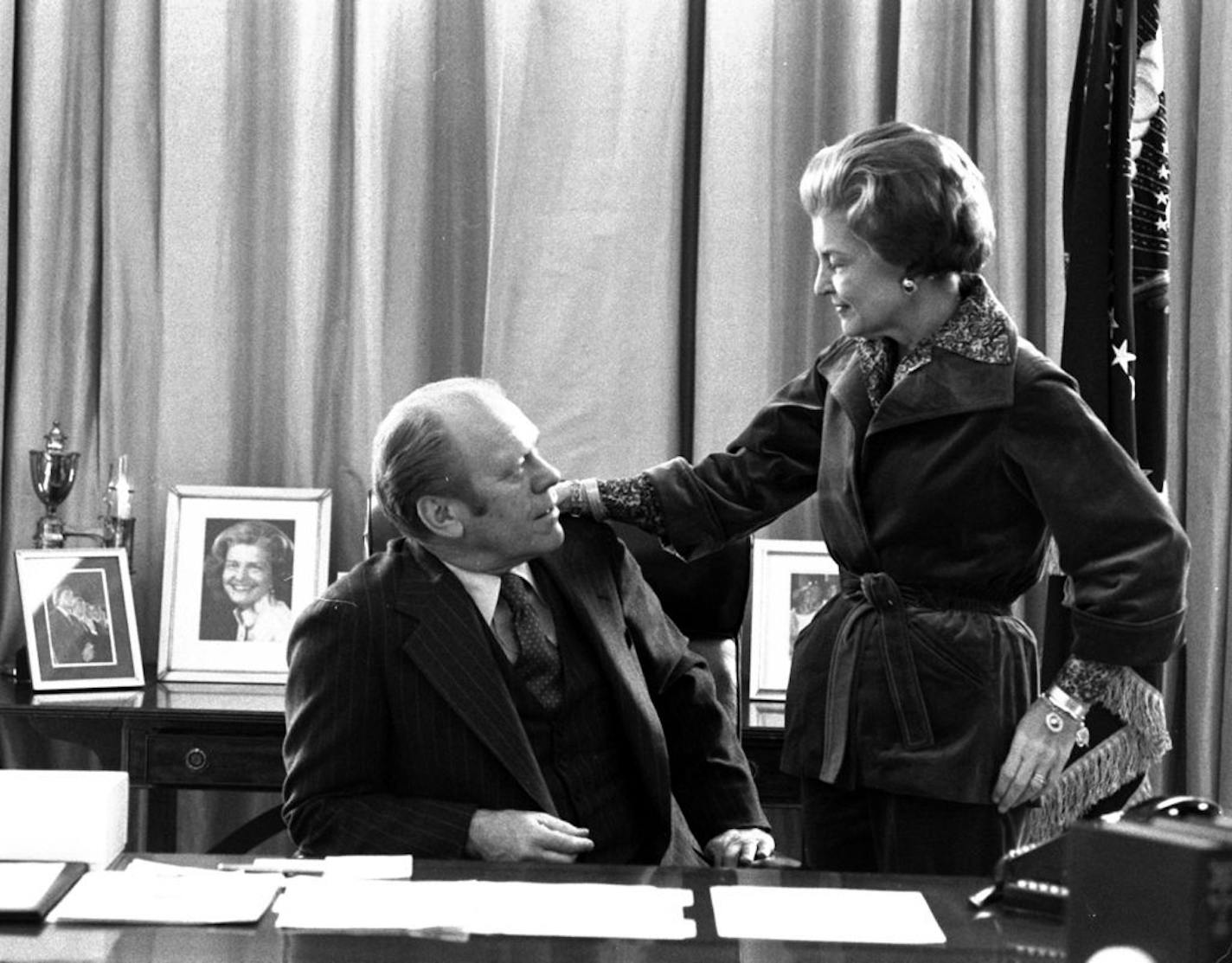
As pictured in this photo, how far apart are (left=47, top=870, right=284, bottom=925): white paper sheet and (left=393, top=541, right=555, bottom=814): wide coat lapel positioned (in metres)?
0.39

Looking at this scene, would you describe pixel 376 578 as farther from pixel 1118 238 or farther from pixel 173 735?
pixel 1118 238

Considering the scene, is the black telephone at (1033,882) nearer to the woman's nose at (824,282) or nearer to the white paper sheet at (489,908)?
the white paper sheet at (489,908)

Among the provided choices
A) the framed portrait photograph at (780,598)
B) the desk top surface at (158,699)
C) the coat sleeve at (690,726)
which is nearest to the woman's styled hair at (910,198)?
the coat sleeve at (690,726)

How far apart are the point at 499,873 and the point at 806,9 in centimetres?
233

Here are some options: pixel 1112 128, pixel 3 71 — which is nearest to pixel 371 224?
pixel 3 71

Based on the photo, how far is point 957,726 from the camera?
2.07 m

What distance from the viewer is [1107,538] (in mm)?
1986

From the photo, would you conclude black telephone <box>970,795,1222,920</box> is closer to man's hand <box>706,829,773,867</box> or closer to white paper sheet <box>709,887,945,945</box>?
white paper sheet <box>709,887,945,945</box>

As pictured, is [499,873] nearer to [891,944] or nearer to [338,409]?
[891,944]

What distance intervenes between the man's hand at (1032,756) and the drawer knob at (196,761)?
156cm

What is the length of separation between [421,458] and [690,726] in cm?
53

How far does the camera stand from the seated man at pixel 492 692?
6.87 ft

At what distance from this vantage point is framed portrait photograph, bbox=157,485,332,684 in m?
3.44

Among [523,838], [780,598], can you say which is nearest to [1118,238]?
[780,598]
